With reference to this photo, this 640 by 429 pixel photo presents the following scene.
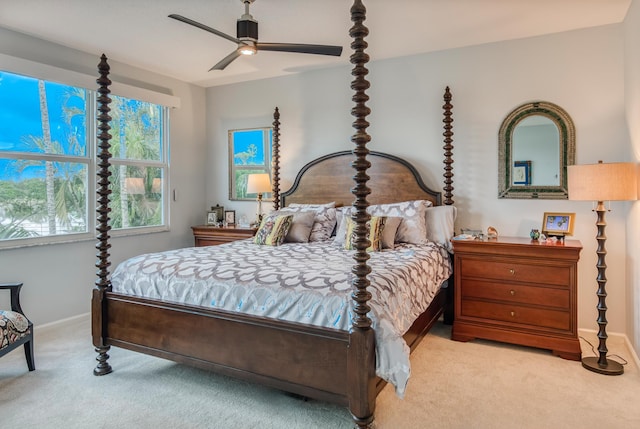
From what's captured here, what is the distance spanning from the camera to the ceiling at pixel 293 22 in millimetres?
3047

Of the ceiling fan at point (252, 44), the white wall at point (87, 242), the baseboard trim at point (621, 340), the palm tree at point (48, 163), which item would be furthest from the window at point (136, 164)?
the baseboard trim at point (621, 340)

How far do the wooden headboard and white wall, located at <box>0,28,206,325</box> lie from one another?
141 centimetres

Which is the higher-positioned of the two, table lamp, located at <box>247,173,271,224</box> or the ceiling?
the ceiling

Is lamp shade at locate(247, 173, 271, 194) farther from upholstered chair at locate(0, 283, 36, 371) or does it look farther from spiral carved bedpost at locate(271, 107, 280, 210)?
upholstered chair at locate(0, 283, 36, 371)

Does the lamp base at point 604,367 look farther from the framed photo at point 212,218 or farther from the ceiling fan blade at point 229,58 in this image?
the framed photo at point 212,218

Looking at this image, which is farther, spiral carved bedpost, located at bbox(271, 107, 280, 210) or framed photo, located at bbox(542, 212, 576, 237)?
spiral carved bedpost, located at bbox(271, 107, 280, 210)

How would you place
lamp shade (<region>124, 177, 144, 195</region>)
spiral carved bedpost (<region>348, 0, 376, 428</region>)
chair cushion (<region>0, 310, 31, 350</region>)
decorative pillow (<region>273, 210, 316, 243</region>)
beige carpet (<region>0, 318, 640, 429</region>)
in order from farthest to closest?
lamp shade (<region>124, 177, 144, 195</region>)
decorative pillow (<region>273, 210, 316, 243</region>)
chair cushion (<region>0, 310, 31, 350</region>)
beige carpet (<region>0, 318, 640, 429</region>)
spiral carved bedpost (<region>348, 0, 376, 428</region>)

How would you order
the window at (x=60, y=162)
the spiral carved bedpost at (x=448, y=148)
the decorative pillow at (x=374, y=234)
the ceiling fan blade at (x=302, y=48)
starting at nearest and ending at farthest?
the ceiling fan blade at (x=302, y=48) < the decorative pillow at (x=374, y=234) < the window at (x=60, y=162) < the spiral carved bedpost at (x=448, y=148)

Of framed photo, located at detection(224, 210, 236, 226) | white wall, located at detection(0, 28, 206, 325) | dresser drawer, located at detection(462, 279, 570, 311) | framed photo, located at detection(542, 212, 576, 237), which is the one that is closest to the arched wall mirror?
framed photo, located at detection(542, 212, 576, 237)

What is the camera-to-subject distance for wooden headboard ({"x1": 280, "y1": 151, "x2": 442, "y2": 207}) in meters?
4.12

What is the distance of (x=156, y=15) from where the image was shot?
3.24 m

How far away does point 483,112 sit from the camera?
12.8ft

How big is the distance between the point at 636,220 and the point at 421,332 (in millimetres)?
1757

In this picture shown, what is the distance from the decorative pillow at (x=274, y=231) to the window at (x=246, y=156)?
1.29 meters
